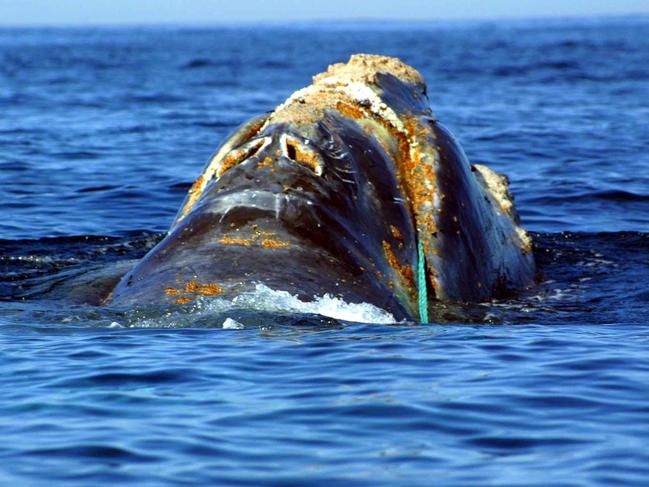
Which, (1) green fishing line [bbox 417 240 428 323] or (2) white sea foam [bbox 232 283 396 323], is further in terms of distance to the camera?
(1) green fishing line [bbox 417 240 428 323]

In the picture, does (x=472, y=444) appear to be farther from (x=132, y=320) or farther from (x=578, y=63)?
(x=578, y=63)

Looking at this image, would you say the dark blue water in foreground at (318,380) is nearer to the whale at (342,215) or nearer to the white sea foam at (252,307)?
the white sea foam at (252,307)

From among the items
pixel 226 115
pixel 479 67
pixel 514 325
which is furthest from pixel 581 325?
pixel 479 67

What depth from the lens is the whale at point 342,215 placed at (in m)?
7.40

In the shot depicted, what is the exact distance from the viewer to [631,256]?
452 inches

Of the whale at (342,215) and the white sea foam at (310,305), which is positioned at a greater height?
the whale at (342,215)

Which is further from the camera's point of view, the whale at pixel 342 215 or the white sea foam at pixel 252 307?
the whale at pixel 342 215

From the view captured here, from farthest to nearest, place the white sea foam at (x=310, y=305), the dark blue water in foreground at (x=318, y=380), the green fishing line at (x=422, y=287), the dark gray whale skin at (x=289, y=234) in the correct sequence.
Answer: the green fishing line at (x=422, y=287)
the dark gray whale skin at (x=289, y=234)
the white sea foam at (x=310, y=305)
the dark blue water in foreground at (x=318, y=380)

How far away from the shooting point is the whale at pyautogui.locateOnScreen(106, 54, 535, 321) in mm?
7402

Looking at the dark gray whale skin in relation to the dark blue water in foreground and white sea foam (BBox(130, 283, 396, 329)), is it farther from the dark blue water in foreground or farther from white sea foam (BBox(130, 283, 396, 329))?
the dark blue water in foreground

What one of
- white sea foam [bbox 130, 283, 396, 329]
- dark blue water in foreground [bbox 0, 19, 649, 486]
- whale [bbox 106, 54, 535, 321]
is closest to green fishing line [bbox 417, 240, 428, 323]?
whale [bbox 106, 54, 535, 321]

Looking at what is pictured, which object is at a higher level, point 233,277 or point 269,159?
point 269,159

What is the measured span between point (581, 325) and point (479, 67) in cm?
3279

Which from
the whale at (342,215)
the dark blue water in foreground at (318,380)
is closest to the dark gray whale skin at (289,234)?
the whale at (342,215)
